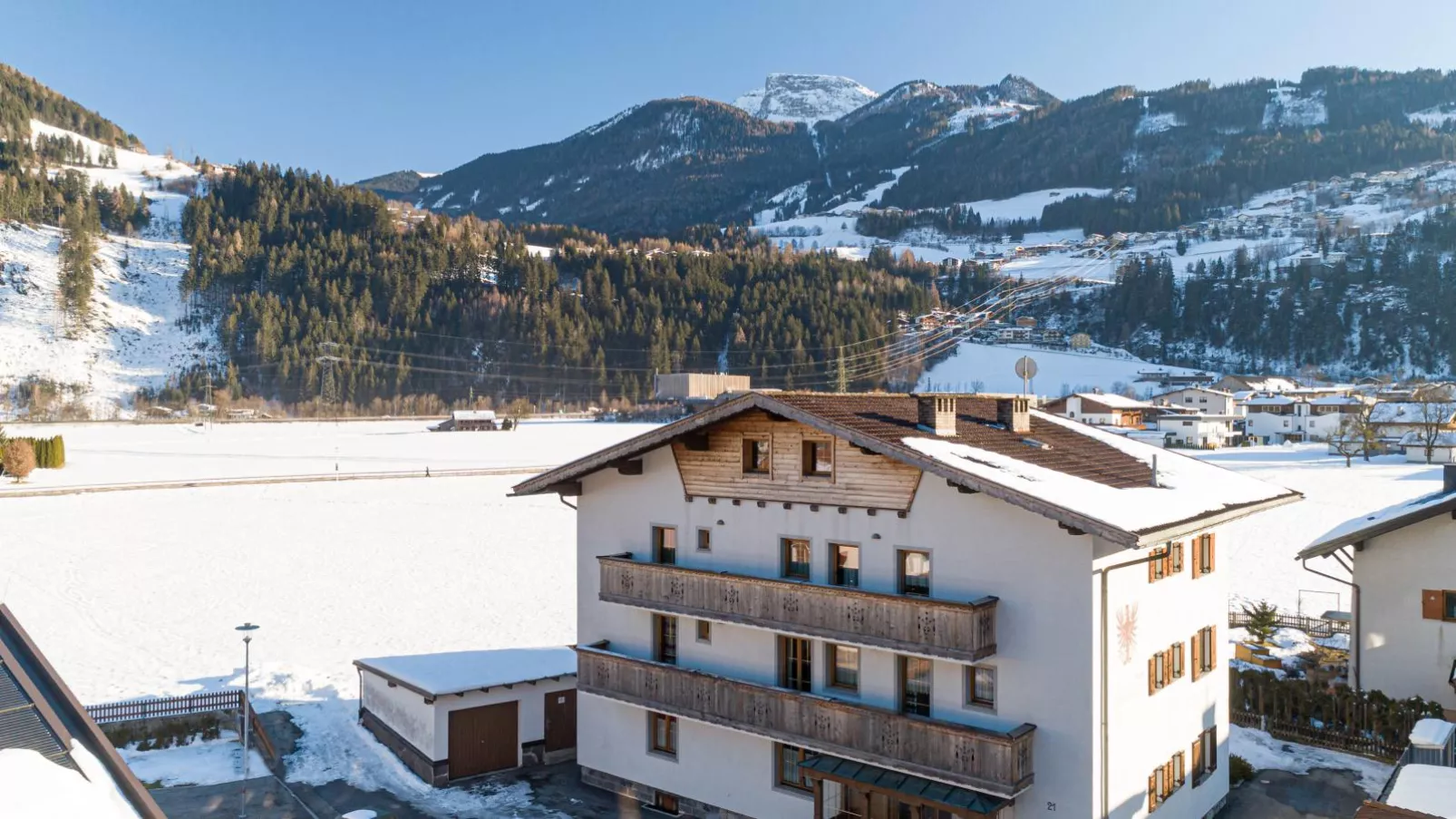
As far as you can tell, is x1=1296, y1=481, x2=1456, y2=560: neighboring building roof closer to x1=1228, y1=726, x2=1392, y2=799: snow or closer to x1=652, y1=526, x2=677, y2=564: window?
x1=1228, y1=726, x2=1392, y2=799: snow

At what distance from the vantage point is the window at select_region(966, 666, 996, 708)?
53.6 feet

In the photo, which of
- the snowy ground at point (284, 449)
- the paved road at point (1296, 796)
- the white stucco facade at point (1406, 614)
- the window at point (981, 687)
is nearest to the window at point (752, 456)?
the window at point (981, 687)

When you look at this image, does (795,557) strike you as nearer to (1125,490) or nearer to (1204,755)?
(1125,490)

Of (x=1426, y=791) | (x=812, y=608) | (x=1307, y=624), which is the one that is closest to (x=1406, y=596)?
(x=1307, y=624)

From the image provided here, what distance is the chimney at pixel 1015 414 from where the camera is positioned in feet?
67.9

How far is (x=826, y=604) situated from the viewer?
17156 mm

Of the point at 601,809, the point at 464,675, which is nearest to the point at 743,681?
the point at 601,809

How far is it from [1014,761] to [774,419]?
7642mm

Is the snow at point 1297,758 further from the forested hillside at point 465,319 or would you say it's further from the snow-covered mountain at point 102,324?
the snow-covered mountain at point 102,324

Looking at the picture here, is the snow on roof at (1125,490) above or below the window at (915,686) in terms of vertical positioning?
above

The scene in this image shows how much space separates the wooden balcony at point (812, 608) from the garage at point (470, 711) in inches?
160

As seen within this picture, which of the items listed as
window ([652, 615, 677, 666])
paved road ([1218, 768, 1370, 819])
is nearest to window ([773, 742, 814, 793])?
window ([652, 615, 677, 666])

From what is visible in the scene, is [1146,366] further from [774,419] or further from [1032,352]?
[774,419]

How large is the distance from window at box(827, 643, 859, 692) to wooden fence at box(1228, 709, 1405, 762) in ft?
40.4
